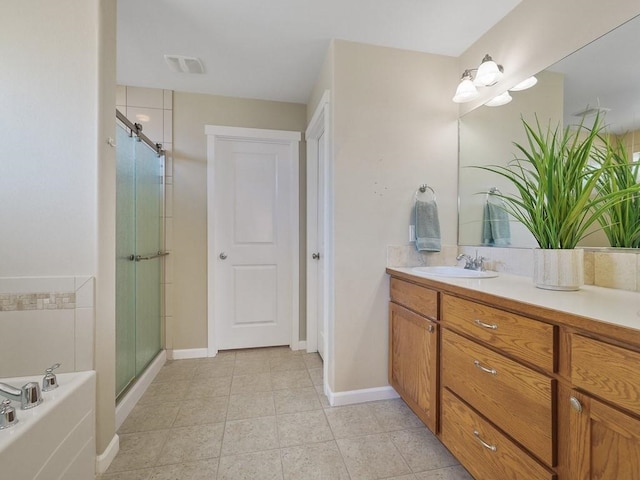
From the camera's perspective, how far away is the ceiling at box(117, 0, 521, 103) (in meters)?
1.50

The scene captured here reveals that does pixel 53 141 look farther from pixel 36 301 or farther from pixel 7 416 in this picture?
pixel 7 416

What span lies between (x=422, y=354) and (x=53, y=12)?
7.62 feet

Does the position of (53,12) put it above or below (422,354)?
above

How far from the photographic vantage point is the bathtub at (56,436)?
0.76 m

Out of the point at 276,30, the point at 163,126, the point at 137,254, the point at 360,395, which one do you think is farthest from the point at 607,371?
the point at 163,126

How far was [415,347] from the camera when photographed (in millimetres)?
1488

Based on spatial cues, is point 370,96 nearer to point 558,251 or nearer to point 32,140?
point 558,251

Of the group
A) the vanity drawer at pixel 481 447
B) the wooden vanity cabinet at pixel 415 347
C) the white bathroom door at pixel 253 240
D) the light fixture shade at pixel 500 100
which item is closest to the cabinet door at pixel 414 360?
the wooden vanity cabinet at pixel 415 347

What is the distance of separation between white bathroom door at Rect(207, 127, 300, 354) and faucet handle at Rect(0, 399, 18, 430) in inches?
64.5

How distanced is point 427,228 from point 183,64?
6.87ft

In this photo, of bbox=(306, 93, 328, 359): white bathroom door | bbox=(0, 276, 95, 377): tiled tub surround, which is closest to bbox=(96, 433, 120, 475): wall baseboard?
bbox=(0, 276, 95, 377): tiled tub surround

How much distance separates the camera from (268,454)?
1.34 m

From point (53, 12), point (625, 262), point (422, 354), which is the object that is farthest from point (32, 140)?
point (625, 262)

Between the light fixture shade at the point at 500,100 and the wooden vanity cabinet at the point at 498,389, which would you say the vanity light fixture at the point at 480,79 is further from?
the wooden vanity cabinet at the point at 498,389
